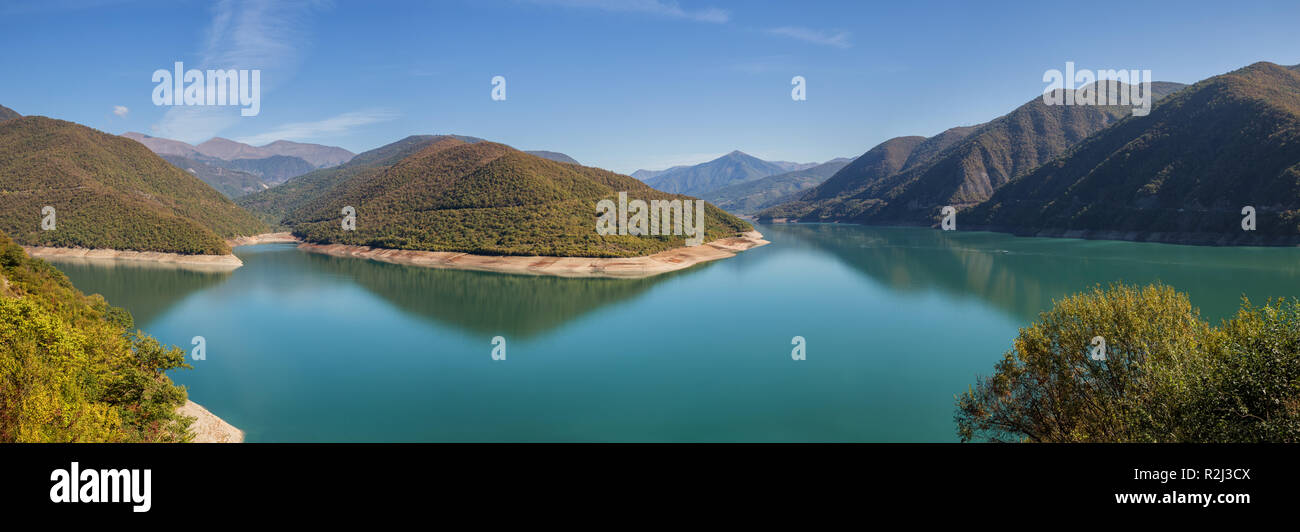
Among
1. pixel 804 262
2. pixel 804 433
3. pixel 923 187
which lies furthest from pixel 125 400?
pixel 923 187

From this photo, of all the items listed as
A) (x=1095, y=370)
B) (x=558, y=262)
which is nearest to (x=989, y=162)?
(x=558, y=262)

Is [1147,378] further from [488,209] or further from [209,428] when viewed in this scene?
[488,209]

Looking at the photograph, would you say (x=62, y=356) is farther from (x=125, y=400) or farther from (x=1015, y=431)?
(x=1015, y=431)

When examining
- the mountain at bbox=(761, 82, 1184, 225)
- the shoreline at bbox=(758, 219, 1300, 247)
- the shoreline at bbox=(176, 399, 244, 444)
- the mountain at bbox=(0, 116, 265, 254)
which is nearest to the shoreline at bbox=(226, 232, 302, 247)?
the mountain at bbox=(0, 116, 265, 254)

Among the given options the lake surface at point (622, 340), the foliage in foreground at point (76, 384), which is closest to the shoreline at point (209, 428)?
the lake surface at point (622, 340)

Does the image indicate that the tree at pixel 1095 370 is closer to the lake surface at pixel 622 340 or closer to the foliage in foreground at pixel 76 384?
the lake surface at pixel 622 340
